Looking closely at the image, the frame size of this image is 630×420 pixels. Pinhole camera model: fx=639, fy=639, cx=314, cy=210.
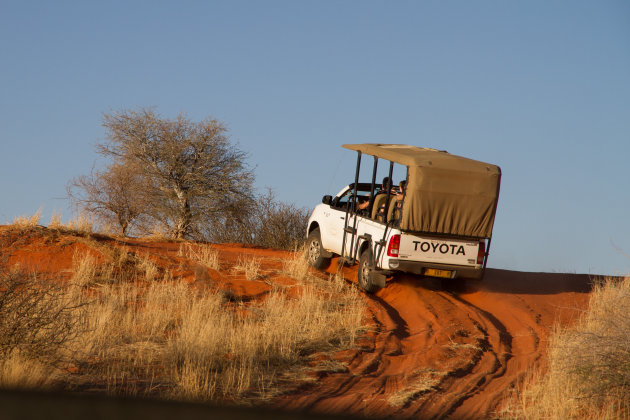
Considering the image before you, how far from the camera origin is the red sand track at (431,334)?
6.68m

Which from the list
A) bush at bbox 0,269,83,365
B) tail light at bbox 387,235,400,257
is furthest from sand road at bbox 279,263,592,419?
bush at bbox 0,269,83,365

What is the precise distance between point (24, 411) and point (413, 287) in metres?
12.0

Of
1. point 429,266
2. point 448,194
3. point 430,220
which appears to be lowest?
point 429,266

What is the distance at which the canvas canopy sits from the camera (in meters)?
12.2

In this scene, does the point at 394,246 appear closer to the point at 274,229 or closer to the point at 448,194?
the point at 448,194

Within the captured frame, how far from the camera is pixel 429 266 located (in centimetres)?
1248

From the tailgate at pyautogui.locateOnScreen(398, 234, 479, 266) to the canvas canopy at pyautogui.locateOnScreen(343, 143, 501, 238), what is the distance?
0.75ft

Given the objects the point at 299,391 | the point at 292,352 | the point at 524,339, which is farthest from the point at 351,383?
the point at 524,339

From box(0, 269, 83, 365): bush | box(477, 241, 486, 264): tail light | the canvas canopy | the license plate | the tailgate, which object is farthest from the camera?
box(477, 241, 486, 264): tail light

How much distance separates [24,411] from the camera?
1.99 metres

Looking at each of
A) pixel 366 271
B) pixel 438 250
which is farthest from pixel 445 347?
pixel 366 271

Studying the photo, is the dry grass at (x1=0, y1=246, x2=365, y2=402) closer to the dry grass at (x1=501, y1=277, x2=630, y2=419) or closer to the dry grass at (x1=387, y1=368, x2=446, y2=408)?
the dry grass at (x1=387, y1=368, x2=446, y2=408)

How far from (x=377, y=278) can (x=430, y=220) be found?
5.18 feet

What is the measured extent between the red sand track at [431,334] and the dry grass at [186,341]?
1.55ft
